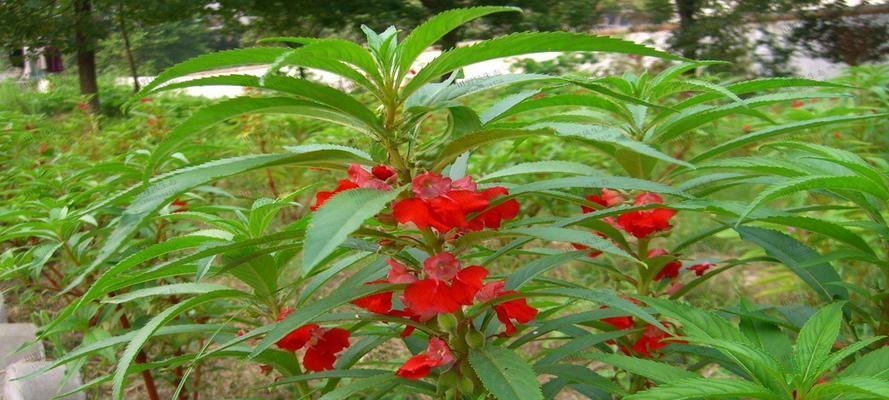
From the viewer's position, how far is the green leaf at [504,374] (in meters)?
0.93

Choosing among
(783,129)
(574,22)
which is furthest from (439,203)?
(574,22)

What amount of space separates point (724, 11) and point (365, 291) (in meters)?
10.1

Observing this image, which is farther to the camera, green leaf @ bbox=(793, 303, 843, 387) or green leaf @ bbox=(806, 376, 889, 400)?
green leaf @ bbox=(793, 303, 843, 387)

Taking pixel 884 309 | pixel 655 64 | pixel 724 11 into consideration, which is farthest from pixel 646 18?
pixel 884 309

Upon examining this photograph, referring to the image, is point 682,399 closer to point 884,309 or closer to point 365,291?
point 365,291

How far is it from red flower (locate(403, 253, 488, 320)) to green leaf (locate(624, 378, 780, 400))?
0.79 ft

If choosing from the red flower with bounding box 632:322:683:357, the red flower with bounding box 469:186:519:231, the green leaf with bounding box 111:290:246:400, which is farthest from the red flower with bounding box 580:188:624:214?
the green leaf with bounding box 111:290:246:400

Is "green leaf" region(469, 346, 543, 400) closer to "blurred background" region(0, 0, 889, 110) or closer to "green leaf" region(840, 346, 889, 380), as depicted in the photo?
"green leaf" region(840, 346, 889, 380)

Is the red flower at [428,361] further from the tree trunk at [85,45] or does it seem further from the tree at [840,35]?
the tree at [840,35]

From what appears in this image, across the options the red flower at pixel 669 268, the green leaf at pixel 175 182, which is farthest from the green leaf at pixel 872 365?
the green leaf at pixel 175 182

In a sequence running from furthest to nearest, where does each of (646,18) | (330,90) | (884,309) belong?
(646,18)
(884,309)
(330,90)

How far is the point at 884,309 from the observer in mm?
1233

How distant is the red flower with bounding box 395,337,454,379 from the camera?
3.30 feet

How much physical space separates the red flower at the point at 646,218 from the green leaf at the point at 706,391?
20.0 inches
